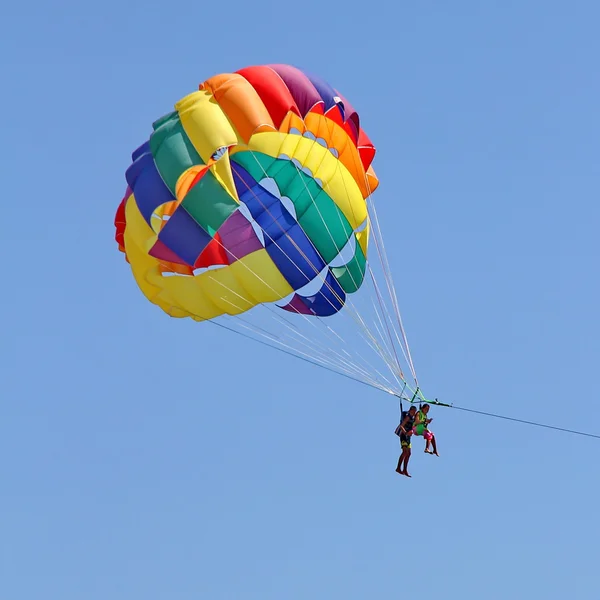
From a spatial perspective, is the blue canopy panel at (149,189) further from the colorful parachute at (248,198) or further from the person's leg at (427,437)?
the person's leg at (427,437)

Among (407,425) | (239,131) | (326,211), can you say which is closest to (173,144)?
(239,131)

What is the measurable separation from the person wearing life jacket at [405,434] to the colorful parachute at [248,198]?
7.98 feet

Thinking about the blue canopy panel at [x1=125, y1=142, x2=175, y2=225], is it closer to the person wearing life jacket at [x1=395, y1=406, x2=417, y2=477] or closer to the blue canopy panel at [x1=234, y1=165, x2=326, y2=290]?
the blue canopy panel at [x1=234, y1=165, x2=326, y2=290]

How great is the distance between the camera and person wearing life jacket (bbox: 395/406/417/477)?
23625 millimetres

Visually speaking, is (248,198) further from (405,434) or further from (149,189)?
(405,434)

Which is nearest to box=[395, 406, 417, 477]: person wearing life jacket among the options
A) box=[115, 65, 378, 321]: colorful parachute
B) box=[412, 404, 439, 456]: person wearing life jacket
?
box=[412, 404, 439, 456]: person wearing life jacket

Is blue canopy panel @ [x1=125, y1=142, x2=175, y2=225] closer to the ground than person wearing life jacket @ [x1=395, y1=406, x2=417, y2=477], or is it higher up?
higher up

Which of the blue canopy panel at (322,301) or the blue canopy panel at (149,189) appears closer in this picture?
the blue canopy panel at (149,189)

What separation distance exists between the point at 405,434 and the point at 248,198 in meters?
3.82

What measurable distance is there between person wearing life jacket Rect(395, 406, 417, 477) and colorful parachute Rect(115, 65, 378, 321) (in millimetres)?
2433

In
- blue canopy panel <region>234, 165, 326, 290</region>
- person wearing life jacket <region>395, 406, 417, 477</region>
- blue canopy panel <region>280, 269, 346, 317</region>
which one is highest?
blue canopy panel <region>234, 165, 326, 290</region>

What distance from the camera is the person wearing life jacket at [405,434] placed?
77.5ft

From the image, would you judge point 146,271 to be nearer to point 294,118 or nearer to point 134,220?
point 134,220

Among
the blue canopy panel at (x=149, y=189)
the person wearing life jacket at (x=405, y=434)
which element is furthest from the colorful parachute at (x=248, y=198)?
the person wearing life jacket at (x=405, y=434)
